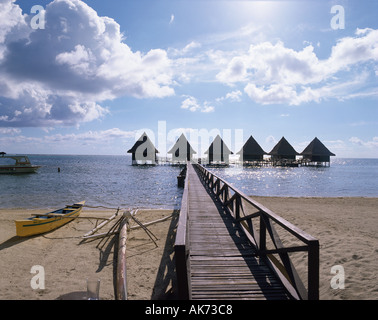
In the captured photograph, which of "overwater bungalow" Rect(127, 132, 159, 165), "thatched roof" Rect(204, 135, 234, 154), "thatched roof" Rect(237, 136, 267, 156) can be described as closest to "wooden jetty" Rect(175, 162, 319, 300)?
"thatched roof" Rect(204, 135, 234, 154)

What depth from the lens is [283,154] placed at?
5547 centimetres

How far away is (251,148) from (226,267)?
172 feet

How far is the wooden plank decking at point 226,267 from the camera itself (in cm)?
313

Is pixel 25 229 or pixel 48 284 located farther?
pixel 25 229

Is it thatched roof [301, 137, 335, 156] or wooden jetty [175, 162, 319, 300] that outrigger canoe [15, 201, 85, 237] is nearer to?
Answer: wooden jetty [175, 162, 319, 300]

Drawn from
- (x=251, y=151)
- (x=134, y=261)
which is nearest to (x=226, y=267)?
(x=134, y=261)

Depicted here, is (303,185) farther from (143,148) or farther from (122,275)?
(143,148)

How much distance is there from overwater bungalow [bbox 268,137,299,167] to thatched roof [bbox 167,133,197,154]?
2050 cm

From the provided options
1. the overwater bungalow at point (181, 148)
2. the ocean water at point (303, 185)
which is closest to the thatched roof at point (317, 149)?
A: the ocean water at point (303, 185)

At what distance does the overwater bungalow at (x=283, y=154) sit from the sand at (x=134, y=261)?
48.9 meters
